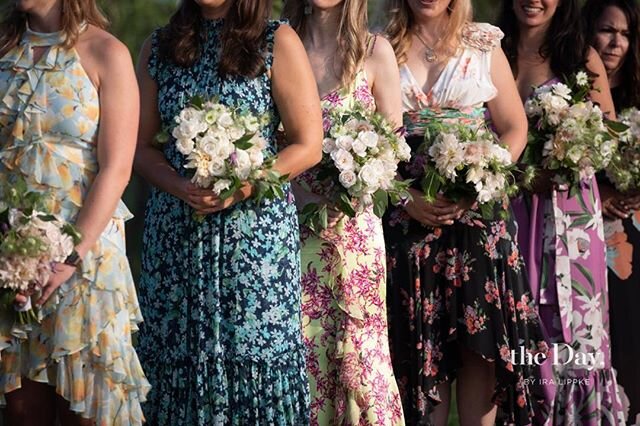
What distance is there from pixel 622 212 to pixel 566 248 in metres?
0.85

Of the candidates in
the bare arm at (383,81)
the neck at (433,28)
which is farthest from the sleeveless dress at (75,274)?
the neck at (433,28)

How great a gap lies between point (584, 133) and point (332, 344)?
2.07m

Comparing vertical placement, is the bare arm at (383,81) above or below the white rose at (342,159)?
above

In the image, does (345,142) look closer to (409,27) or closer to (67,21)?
(409,27)

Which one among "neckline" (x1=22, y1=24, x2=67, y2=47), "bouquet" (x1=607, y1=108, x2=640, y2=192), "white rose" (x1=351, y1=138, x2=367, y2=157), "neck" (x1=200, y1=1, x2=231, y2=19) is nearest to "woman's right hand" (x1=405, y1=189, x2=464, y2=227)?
"white rose" (x1=351, y1=138, x2=367, y2=157)

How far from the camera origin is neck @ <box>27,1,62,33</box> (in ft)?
17.9

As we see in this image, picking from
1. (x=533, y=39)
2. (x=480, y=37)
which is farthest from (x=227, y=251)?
(x=533, y=39)

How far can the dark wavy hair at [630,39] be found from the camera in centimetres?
868

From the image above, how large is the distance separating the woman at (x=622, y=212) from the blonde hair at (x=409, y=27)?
1.34m

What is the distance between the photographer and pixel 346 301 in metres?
6.47

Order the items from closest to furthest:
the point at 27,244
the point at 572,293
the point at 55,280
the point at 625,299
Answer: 1. the point at 27,244
2. the point at 55,280
3. the point at 572,293
4. the point at 625,299

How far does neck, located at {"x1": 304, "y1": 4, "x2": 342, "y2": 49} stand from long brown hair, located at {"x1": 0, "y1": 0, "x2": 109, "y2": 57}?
4.85 feet

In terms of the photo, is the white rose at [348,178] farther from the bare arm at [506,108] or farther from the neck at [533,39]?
the neck at [533,39]

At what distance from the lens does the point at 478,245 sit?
6.98 meters
